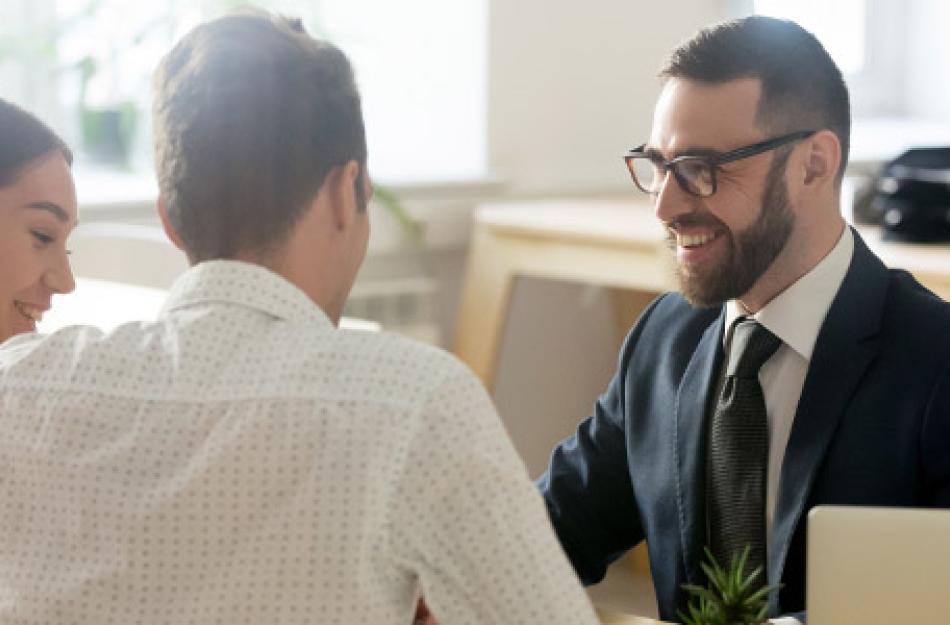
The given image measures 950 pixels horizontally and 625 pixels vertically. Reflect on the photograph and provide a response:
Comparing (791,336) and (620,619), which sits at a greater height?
(791,336)

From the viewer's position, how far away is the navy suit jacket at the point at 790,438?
1.84 m

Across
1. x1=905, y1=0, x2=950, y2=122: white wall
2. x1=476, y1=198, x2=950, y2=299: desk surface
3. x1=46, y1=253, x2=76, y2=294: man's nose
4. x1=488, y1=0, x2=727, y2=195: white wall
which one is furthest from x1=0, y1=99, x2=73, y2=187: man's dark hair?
x1=905, y1=0, x2=950, y2=122: white wall

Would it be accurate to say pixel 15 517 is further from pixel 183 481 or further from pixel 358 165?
pixel 358 165

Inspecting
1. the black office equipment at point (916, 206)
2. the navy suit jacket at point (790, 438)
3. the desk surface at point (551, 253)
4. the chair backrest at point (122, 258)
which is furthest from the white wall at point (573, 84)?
the navy suit jacket at point (790, 438)

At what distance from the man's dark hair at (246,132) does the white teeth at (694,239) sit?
898 millimetres

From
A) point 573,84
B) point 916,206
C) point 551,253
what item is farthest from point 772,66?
point 573,84

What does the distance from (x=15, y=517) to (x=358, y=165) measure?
1.16ft

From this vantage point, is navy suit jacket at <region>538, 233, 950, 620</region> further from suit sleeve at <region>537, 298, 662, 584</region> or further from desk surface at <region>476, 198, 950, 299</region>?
desk surface at <region>476, 198, 950, 299</region>

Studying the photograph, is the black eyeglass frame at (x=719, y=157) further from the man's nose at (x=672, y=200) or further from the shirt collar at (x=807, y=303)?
the shirt collar at (x=807, y=303)

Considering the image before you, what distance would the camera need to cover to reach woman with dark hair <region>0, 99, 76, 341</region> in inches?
70.7

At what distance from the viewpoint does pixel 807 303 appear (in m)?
1.95

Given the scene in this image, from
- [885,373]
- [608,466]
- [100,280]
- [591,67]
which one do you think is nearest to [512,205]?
[591,67]

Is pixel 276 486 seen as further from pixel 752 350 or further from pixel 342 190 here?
pixel 752 350

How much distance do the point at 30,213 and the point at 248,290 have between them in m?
0.72
